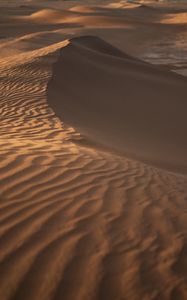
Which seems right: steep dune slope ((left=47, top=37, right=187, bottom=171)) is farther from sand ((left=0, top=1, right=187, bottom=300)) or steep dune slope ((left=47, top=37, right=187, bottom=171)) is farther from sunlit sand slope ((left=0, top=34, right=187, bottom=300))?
sunlit sand slope ((left=0, top=34, right=187, bottom=300))

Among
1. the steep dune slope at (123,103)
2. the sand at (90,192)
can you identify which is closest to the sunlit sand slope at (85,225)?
the sand at (90,192)

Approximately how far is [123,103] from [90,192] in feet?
22.0

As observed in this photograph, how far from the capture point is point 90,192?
360 centimetres

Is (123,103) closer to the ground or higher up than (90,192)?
closer to the ground

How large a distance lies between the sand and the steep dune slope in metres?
0.05

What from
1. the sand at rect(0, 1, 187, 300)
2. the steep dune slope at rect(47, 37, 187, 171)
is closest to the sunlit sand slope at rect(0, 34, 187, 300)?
the sand at rect(0, 1, 187, 300)

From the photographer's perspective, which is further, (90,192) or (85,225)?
(90,192)

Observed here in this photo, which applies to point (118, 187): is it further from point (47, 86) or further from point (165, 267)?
point (47, 86)

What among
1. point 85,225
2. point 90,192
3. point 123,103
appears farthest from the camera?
point 123,103

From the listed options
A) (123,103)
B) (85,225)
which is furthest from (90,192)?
(123,103)

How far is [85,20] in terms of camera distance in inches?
1357

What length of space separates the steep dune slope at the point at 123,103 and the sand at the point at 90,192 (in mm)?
48

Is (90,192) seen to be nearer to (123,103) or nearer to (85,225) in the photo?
(85,225)

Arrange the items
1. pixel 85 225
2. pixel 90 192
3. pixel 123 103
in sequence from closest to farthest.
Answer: pixel 85 225, pixel 90 192, pixel 123 103
